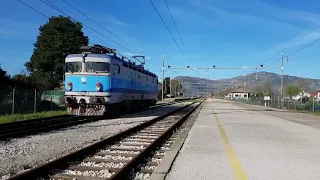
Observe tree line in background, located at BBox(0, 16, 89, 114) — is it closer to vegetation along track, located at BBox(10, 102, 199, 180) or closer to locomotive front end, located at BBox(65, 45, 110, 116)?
locomotive front end, located at BBox(65, 45, 110, 116)

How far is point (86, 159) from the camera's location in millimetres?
7957

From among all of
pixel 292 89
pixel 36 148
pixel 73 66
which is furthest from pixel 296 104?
pixel 292 89

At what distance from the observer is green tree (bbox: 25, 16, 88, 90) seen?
1832 inches

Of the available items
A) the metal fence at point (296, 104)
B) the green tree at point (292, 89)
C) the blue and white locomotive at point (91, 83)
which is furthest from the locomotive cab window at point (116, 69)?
the green tree at point (292, 89)

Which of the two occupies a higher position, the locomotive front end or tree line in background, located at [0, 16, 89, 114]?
tree line in background, located at [0, 16, 89, 114]

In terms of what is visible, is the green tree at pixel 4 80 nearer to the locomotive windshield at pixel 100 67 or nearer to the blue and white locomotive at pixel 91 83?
the blue and white locomotive at pixel 91 83

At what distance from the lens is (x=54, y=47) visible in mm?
46781

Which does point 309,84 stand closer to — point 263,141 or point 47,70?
point 47,70

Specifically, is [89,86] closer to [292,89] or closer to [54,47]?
[54,47]

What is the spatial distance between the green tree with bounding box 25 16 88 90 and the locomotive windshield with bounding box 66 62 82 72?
87.7ft

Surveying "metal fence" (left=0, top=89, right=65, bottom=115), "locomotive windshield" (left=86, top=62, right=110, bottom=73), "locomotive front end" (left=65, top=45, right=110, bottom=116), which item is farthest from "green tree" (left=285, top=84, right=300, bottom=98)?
"locomotive front end" (left=65, top=45, right=110, bottom=116)

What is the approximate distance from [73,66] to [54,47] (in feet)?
93.3

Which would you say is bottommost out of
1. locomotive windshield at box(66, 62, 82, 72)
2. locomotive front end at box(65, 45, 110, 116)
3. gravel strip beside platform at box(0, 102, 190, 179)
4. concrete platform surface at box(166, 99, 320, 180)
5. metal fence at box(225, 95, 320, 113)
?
concrete platform surface at box(166, 99, 320, 180)

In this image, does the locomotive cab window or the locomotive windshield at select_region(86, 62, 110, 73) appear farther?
the locomotive cab window
